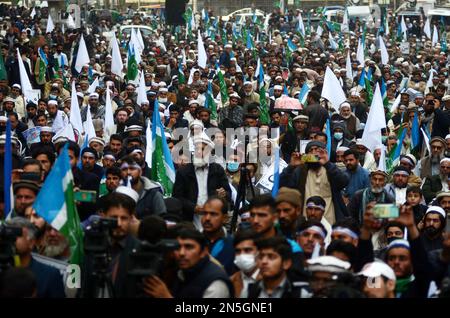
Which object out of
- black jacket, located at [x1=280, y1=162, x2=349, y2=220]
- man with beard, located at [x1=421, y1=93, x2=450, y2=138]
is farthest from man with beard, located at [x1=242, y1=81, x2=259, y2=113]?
black jacket, located at [x1=280, y1=162, x2=349, y2=220]

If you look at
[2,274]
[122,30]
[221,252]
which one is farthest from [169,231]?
[122,30]

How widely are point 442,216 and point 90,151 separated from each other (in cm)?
377

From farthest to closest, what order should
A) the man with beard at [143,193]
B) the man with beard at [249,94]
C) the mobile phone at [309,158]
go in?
the man with beard at [249,94]
the mobile phone at [309,158]
the man with beard at [143,193]

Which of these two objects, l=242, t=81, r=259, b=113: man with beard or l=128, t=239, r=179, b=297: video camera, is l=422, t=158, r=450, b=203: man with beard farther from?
l=242, t=81, r=259, b=113: man with beard

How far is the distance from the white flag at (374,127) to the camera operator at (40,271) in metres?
7.68

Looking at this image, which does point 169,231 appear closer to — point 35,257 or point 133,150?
point 35,257

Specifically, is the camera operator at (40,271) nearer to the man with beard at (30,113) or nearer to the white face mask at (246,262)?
the white face mask at (246,262)

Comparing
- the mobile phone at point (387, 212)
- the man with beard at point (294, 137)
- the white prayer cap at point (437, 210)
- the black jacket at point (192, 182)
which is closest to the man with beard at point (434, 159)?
the man with beard at point (294, 137)

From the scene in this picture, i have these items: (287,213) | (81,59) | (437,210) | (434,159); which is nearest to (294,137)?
(434,159)

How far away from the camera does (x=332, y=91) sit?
18.6 m

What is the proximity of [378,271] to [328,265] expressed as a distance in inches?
11.4

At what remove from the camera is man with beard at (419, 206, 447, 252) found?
10.1 meters

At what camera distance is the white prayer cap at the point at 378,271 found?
7523mm

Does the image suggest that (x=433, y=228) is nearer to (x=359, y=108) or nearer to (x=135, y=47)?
(x=359, y=108)
